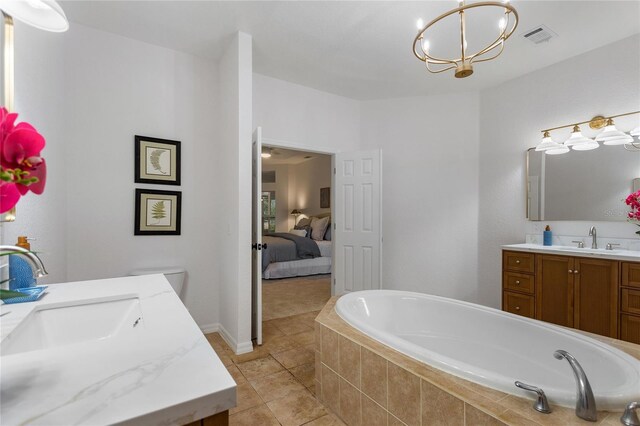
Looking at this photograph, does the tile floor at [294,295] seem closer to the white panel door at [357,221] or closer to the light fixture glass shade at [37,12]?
the white panel door at [357,221]

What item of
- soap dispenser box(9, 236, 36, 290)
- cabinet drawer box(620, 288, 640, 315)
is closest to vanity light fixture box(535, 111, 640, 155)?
cabinet drawer box(620, 288, 640, 315)

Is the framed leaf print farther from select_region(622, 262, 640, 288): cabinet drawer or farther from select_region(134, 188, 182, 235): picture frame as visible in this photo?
select_region(622, 262, 640, 288): cabinet drawer

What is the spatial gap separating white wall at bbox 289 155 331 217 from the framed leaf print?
16.1 ft

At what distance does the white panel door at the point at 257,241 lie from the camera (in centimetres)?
275

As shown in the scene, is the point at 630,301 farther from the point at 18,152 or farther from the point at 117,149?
the point at 117,149

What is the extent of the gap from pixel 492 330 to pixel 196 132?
10.1 feet

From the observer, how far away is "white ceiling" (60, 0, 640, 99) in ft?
7.55

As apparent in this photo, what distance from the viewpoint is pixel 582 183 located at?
9.76ft

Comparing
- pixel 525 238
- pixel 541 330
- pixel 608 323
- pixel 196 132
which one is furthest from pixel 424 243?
pixel 196 132

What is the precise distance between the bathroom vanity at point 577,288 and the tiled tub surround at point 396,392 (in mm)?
976

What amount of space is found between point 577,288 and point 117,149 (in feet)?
13.5

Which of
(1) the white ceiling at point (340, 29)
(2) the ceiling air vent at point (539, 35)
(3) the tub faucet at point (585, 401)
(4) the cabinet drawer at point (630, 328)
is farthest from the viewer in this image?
(2) the ceiling air vent at point (539, 35)

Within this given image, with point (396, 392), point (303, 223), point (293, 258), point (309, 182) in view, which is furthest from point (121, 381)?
point (309, 182)

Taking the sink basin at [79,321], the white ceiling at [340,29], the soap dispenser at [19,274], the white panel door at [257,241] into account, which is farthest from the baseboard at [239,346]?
the white ceiling at [340,29]
